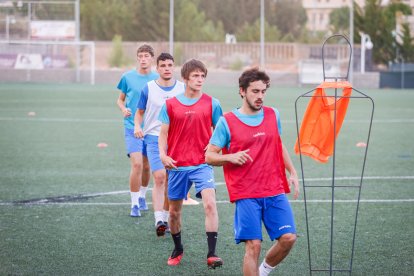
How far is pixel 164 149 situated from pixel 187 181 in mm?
384

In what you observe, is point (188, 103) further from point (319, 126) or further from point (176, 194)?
point (319, 126)

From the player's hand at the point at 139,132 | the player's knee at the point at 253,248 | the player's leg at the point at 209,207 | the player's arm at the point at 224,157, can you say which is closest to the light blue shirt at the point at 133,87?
the player's hand at the point at 139,132

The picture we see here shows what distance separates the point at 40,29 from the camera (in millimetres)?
54562

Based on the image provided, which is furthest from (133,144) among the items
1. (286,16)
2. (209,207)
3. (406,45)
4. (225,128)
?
(286,16)

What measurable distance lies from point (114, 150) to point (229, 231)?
340 inches

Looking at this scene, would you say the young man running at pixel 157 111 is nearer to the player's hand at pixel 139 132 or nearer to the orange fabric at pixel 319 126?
the player's hand at pixel 139 132

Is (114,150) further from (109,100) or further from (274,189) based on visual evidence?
(109,100)

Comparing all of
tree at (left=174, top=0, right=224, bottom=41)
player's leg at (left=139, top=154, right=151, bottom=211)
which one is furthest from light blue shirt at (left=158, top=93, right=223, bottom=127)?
tree at (left=174, top=0, right=224, bottom=41)

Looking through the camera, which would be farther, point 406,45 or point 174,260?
point 406,45

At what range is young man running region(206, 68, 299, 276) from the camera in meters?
6.50

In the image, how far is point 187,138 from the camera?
8195 mm

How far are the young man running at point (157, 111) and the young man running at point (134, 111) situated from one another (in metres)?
0.80

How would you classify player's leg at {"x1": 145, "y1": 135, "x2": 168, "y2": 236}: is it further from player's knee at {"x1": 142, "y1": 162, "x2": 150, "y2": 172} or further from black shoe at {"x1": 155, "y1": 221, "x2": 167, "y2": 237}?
player's knee at {"x1": 142, "y1": 162, "x2": 150, "y2": 172}

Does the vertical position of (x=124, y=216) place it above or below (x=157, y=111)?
below
